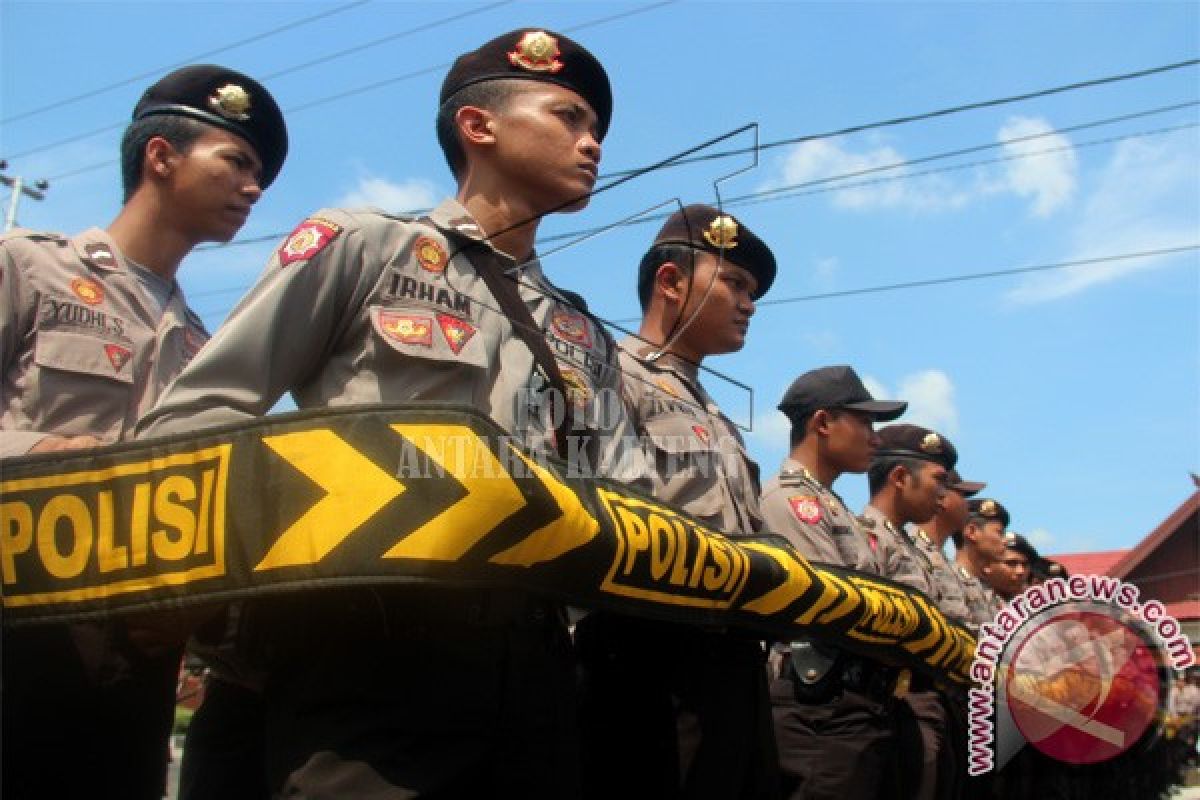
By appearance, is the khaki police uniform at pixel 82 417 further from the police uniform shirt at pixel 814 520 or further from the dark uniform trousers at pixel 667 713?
the police uniform shirt at pixel 814 520

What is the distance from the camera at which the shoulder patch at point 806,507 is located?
5.01m

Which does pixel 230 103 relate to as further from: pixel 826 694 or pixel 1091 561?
pixel 1091 561

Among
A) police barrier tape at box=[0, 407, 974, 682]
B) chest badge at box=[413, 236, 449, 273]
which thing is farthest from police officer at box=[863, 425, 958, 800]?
police barrier tape at box=[0, 407, 974, 682]

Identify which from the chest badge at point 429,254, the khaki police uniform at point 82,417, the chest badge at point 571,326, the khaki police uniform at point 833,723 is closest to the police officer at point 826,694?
the khaki police uniform at point 833,723

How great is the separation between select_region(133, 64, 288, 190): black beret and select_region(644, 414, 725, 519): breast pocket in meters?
1.44

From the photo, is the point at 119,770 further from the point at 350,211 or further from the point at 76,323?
the point at 350,211

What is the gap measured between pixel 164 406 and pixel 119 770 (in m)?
0.90

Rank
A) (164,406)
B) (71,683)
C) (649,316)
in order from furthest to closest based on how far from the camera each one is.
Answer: (649,316)
(71,683)
(164,406)

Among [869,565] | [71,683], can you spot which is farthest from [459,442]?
[869,565]

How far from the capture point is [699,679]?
10.7 feet

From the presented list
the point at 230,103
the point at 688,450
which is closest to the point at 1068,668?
the point at 688,450

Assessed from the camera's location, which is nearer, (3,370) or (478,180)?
(3,370)

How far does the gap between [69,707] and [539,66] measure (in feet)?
6.09

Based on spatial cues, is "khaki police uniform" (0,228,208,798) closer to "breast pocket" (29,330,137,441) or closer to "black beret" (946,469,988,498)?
"breast pocket" (29,330,137,441)
